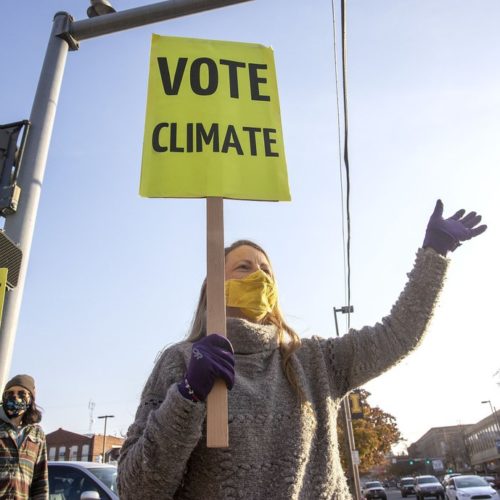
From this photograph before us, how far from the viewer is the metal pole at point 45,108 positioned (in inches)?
104

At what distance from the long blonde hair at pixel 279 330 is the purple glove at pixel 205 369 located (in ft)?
1.33

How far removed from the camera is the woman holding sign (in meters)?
1.49

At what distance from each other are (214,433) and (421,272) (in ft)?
3.35

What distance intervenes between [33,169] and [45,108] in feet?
1.57

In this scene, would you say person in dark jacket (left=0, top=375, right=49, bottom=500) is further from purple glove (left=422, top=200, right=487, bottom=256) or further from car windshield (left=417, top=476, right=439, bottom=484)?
car windshield (left=417, top=476, right=439, bottom=484)

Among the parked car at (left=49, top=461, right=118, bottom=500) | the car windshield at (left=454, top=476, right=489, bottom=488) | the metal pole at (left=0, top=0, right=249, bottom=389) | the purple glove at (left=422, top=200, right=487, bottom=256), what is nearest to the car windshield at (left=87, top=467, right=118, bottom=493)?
the parked car at (left=49, top=461, right=118, bottom=500)

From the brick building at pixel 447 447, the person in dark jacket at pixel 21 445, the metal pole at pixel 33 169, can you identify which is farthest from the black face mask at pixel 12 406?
the brick building at pixel 447 447

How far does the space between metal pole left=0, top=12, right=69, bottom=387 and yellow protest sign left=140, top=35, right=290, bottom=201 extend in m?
1.19

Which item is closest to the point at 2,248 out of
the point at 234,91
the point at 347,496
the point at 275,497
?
the point at 234,91

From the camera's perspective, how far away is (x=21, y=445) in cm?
349

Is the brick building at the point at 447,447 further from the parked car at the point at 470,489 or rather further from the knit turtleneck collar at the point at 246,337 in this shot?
the knit turtleneck collar at the point at 246,337

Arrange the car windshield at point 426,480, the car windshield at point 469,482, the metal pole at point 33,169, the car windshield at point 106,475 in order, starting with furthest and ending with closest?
the car windshield at point 426,480 → the car windshield at point 469,482 → the car windshield at point 106,475 → the metal pole at point 33,169

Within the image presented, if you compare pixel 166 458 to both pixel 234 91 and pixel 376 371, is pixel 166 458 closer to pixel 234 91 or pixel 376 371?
pixel 376 371

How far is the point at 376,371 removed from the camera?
1940 millimetres
